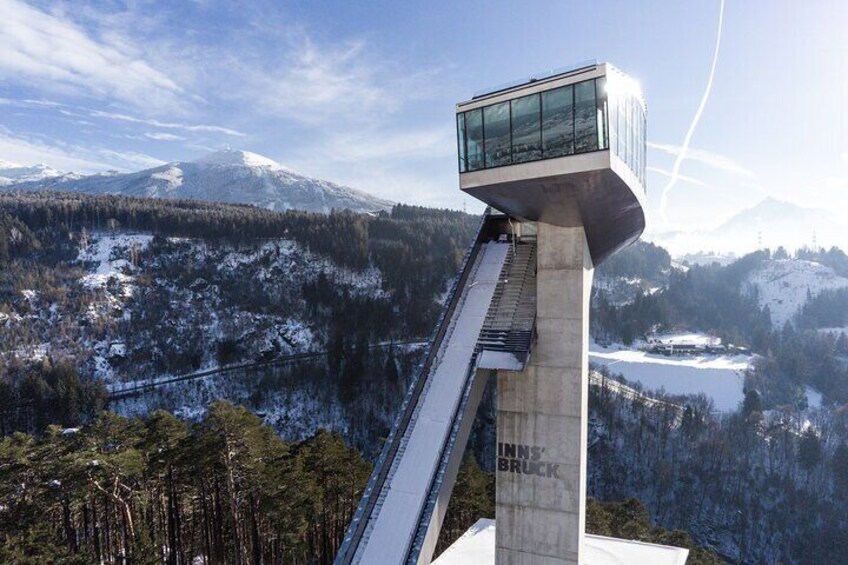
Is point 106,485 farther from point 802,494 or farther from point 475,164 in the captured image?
point 802,494

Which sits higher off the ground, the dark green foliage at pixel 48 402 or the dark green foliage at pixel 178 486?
the dark green foliage at pixel 178 486

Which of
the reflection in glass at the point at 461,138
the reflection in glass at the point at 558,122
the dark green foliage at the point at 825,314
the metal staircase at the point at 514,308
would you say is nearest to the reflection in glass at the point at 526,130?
the reflection in glass at the point at 558,122

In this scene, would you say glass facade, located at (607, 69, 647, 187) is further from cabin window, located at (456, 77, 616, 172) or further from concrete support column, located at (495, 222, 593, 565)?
concrete support column, located at (495, 222, 593, 565)

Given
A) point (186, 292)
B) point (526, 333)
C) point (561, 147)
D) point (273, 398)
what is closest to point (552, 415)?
point (526, 333)

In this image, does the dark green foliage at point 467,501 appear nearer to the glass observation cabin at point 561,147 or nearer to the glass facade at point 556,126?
the glass observation cabin at point 561,147

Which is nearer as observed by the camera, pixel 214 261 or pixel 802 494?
pixel 802 494

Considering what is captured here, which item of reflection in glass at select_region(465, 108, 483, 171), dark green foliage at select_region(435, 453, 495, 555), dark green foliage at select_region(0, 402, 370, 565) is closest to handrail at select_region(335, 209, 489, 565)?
reflection in glass at select_region(465, 108, 483, 171)

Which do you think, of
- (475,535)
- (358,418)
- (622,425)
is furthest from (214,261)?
(475,535)
